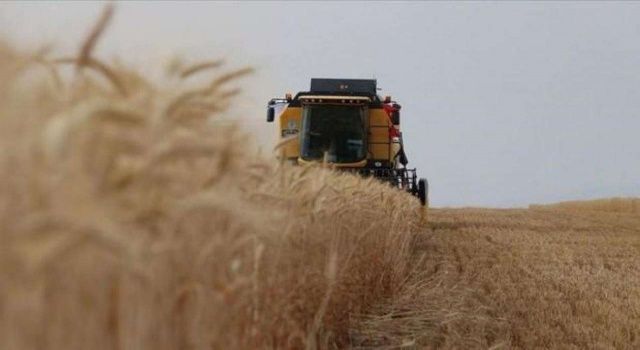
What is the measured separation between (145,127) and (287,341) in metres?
1.84

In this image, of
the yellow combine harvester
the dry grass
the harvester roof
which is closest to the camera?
the dry grass

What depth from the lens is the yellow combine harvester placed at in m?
15.7

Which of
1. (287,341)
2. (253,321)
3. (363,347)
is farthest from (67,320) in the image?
(363,347)

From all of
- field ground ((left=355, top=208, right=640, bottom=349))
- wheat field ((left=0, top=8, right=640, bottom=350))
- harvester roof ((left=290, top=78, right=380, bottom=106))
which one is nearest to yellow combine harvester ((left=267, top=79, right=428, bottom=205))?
harvester roof ((left=290, top=78, right=380, bottom=106))

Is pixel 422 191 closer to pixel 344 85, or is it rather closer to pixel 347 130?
pixel 344 85

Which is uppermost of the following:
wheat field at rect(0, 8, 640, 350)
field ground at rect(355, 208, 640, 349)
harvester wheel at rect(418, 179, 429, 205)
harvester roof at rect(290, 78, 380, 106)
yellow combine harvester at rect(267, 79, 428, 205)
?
harvester roof at rect(290, 78, 380, 106)

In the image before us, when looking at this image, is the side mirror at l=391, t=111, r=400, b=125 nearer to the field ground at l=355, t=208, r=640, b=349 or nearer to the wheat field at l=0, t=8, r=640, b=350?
the field ground at l=355, t=208, r=640, b=349

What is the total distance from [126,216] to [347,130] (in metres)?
13.7

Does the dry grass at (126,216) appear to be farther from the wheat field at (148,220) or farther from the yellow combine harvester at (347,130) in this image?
Answer: the yellow combine harvester at (347,130)

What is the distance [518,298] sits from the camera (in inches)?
352

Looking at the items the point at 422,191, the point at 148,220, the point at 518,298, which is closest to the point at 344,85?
the point at 422,191

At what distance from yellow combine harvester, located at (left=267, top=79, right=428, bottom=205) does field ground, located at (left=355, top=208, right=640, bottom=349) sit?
5.21 feet

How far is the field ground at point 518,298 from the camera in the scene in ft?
22.3

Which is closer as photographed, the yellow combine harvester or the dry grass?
the dry grass
